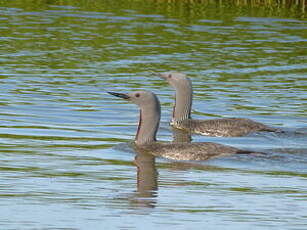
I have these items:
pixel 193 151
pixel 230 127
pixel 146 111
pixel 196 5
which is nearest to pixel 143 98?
pixel 146 111

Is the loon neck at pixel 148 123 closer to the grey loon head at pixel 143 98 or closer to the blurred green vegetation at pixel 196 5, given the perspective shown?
the grey loon head at pixel 143 98

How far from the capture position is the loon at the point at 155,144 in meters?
15.7

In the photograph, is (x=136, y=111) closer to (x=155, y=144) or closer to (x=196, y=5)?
(x=155, y=144)

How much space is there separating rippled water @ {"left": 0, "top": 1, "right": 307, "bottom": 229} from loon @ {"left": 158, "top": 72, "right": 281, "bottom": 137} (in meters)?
0.15

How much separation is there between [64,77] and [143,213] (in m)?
13.0

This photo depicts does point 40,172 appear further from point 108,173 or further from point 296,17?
point 296,17

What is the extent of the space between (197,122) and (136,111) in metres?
1.91

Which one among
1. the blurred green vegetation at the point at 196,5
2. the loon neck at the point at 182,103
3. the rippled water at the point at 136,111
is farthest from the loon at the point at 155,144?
the blurred green vegetation at the point at 196,5

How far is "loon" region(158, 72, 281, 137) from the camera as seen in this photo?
18.2m

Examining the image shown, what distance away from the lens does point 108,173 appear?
1415cm

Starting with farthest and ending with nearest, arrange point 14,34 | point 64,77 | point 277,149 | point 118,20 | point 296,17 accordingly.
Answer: point 296,17, point 118,20, point 14,34, point 64,77, point 277,149

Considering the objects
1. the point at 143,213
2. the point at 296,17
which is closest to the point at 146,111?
the point at 143,213

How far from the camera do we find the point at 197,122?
62.7 feet

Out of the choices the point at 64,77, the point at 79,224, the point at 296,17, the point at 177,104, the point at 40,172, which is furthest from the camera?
the point at 296,17
